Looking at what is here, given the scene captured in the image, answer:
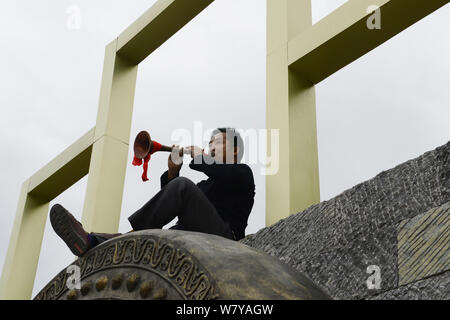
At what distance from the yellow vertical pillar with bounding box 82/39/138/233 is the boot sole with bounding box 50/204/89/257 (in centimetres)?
194

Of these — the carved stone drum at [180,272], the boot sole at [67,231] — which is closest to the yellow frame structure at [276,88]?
the boot sole at [67,231]

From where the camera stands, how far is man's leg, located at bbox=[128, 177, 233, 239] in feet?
11.6

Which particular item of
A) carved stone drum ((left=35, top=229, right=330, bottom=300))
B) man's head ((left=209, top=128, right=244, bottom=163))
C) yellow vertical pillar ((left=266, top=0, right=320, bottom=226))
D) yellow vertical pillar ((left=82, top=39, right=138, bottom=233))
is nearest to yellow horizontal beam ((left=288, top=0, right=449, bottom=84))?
yellow vertical pillar ((left=266, top=0, right=320, bottom=226))

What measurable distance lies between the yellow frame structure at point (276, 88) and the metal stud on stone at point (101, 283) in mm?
1768

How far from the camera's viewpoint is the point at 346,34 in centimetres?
367

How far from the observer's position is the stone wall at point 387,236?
2.35 metres

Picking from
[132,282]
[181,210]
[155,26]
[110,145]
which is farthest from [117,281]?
[155,26]

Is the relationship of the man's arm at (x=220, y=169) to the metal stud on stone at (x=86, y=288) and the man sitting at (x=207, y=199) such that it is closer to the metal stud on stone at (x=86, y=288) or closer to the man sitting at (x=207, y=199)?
the man sitting at (x=207, y=199)

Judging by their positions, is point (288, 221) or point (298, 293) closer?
point (298, 293)

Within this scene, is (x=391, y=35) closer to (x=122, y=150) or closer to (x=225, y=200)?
(x=225, y=200)

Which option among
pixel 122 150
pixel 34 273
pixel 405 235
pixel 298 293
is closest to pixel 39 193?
pixel 34 273
